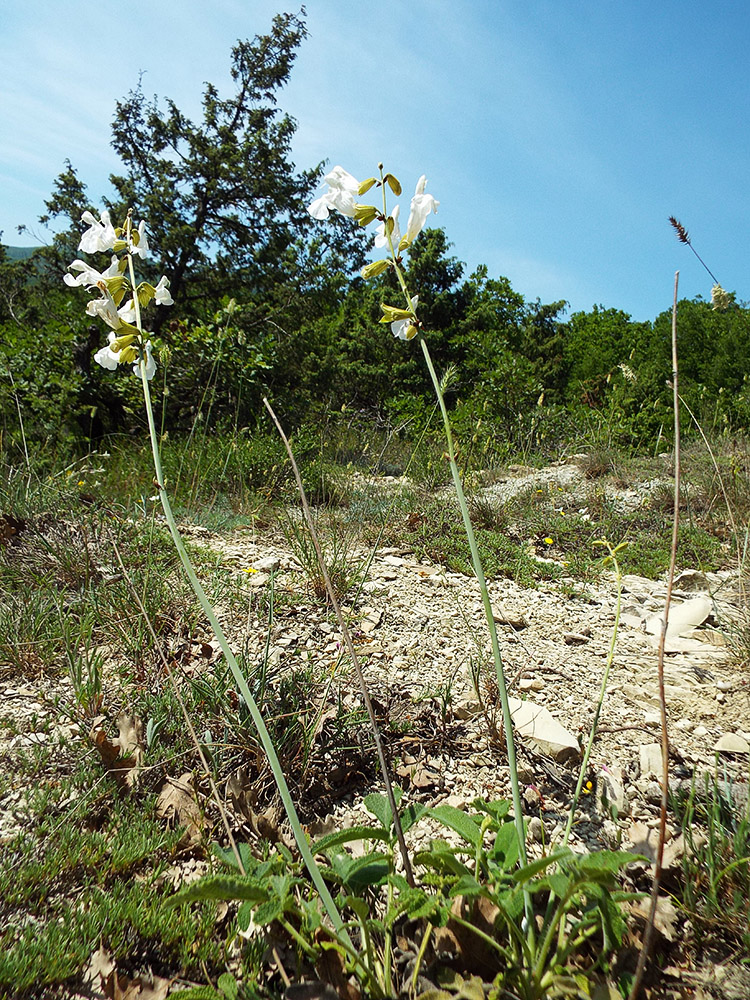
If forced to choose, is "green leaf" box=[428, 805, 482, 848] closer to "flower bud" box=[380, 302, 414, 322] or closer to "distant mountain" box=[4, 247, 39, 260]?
"flower bud" box=[380, 302, 414, 322]

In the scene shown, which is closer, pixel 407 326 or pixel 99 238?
pixel 407 326

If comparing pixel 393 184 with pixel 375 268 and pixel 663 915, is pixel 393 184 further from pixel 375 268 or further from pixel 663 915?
pixel 663 915

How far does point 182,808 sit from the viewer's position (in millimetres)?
1510

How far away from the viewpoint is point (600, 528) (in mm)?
3973

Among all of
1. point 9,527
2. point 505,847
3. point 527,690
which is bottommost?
point 527,690

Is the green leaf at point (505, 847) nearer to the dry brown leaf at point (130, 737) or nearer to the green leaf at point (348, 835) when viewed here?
the green leaf at point (348, 835)

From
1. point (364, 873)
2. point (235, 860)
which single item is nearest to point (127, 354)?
point (235, 860)

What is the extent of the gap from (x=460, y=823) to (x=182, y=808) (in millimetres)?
765

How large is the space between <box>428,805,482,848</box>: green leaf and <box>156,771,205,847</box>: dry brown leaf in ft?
2.11

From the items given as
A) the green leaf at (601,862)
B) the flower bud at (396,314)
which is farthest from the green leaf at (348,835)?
the flower bud at (396,314)

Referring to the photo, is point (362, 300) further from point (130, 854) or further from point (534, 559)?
point (130, 854)

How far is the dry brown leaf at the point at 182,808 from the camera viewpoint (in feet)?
4.76

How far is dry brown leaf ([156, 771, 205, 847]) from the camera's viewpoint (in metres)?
1.45

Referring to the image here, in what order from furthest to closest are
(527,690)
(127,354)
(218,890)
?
(527,690)
(127,354)
(218,890)
